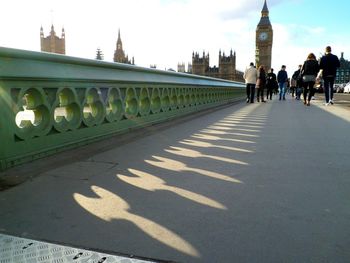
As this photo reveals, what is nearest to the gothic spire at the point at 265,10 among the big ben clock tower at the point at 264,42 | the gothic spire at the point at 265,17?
the gothic spire at the point at 265,17

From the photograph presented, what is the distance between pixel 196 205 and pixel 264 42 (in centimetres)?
16381

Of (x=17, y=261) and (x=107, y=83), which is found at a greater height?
(x=107, y=83)

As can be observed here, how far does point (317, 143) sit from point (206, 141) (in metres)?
1.67

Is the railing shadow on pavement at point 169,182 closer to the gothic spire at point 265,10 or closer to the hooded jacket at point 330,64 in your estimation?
the hooded jacket at point 330,64

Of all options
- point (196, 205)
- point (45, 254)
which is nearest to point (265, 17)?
point (196, 205)

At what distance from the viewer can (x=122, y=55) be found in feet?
399

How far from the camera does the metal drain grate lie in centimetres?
210

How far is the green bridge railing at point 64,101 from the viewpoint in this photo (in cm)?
383

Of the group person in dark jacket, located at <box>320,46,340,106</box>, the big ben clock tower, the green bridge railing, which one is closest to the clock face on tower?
the big ben clock tower

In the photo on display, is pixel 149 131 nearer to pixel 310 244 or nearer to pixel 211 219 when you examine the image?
pixel 211 219

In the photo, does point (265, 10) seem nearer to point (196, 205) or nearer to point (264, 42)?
point (264, 42)

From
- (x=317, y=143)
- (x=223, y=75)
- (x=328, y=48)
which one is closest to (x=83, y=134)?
(x=317, y=143)

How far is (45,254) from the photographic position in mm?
2168

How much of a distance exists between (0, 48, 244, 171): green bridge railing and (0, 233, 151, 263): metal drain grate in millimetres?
1722
